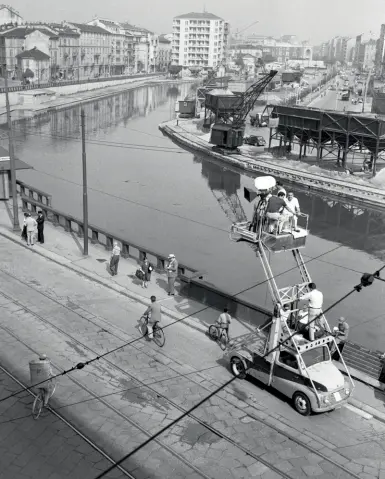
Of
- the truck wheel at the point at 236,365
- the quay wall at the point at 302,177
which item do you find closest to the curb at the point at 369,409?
the truck wheel at the point at 236,365

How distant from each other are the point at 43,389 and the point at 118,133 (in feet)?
200

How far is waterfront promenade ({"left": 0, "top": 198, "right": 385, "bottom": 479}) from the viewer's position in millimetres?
10461

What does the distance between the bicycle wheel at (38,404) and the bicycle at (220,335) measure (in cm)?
516

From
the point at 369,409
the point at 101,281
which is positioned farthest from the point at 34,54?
the point at 369,409

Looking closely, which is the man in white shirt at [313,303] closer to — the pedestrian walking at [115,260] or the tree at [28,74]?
the pedestrian walking at [115,260]

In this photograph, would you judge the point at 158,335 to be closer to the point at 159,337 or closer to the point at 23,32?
the point at 159,337

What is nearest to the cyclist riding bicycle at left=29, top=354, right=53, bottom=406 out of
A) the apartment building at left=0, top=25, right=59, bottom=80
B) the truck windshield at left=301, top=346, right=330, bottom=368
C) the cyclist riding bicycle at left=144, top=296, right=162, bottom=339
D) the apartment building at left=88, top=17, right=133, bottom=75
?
the cyclist riding bicycle at left=144, top=296, right=162, bottom=339

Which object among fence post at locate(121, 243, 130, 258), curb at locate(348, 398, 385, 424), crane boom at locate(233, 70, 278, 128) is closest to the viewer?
curb at locate(348, 398, 385, 424)

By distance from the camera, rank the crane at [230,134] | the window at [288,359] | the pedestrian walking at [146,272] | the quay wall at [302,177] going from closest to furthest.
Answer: the window at [288,359] < the pedestrian walking at [146,272] < the quay wall at [302,177] < the crane at [230,134]

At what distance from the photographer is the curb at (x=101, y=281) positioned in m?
16.6

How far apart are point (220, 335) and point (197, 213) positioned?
64.2ft

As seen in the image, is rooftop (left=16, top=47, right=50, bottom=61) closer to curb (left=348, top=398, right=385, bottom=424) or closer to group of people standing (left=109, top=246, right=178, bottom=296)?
group of people standing (left=109, top=246, right=178, bottom=296)

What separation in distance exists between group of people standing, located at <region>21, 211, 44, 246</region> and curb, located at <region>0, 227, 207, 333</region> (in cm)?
31

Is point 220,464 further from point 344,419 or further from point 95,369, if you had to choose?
point 95,369
